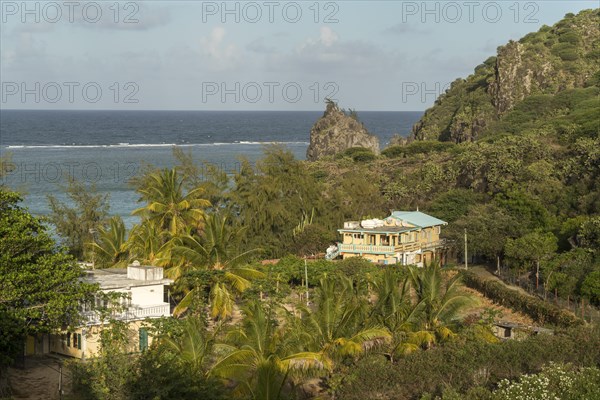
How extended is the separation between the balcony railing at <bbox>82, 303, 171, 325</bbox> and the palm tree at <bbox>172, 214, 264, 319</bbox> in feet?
9.83

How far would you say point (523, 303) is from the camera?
4259cm

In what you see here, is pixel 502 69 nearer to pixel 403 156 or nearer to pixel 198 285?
pixel 403 156

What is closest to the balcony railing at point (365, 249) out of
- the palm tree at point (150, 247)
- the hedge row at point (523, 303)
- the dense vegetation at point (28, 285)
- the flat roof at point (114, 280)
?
the hedge row at point (523, 303)

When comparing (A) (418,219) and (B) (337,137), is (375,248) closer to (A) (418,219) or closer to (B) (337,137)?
(A) (418,219)

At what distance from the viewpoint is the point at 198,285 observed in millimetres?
39562

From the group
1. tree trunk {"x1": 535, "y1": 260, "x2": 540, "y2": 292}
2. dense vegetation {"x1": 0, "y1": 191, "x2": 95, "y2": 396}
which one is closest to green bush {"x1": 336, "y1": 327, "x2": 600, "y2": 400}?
dense vegetation {"x1": 0, "y1": 191, "x2": 95, "y2": 396}

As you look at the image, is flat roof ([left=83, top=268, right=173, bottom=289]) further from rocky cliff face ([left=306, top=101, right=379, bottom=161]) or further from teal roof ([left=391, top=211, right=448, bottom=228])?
rocky cliff face ([left=306, top=101, right=379, bottom=161])

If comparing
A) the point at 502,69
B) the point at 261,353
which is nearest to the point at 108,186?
the point at 502,69

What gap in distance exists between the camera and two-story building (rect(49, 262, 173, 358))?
34.3 m

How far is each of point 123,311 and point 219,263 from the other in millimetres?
7272

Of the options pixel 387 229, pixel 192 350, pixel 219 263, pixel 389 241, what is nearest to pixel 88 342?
pixel 192 350

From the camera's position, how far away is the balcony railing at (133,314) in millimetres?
34250

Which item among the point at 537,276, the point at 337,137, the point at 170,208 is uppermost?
the point at 337,137

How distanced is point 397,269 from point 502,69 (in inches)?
3124
